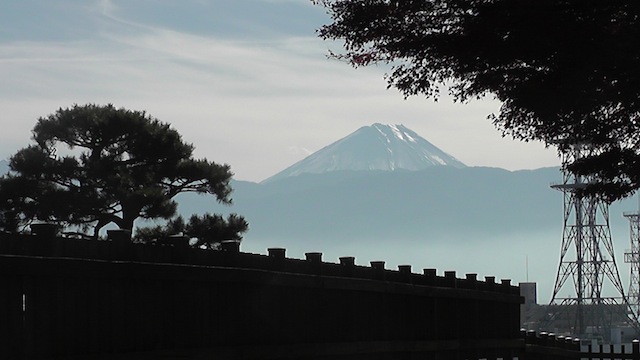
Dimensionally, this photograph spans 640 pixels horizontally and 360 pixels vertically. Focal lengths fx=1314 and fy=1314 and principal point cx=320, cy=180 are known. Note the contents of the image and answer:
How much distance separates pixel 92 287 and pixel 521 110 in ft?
15.8

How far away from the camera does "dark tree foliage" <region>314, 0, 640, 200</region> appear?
11.9 m

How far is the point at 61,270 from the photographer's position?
11266 millimetres

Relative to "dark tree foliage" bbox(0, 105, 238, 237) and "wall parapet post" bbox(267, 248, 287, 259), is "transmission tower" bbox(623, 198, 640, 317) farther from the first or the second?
"wall parapet post" bbox(267, 248, 287, 259)

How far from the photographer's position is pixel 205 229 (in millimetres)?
39344

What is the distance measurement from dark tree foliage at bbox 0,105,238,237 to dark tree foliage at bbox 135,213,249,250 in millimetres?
597

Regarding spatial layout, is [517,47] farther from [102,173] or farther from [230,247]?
[102,173]

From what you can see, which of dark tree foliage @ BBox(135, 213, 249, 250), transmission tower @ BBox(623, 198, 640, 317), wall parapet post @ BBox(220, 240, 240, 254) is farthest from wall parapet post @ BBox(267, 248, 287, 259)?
transmission tower @ BBox(623, 198, 640, 317)

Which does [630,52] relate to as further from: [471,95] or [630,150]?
[630,150]

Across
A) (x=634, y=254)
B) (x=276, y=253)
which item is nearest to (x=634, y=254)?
(x=634, y=254)

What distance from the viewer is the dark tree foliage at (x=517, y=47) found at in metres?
11.9

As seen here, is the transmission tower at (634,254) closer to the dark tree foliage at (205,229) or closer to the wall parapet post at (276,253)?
the dark tree foliage at (205,229)

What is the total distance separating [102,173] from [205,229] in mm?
3888

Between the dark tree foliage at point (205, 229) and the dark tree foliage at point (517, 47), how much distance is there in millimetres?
26077

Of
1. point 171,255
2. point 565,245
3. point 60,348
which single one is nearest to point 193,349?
point 171,255
